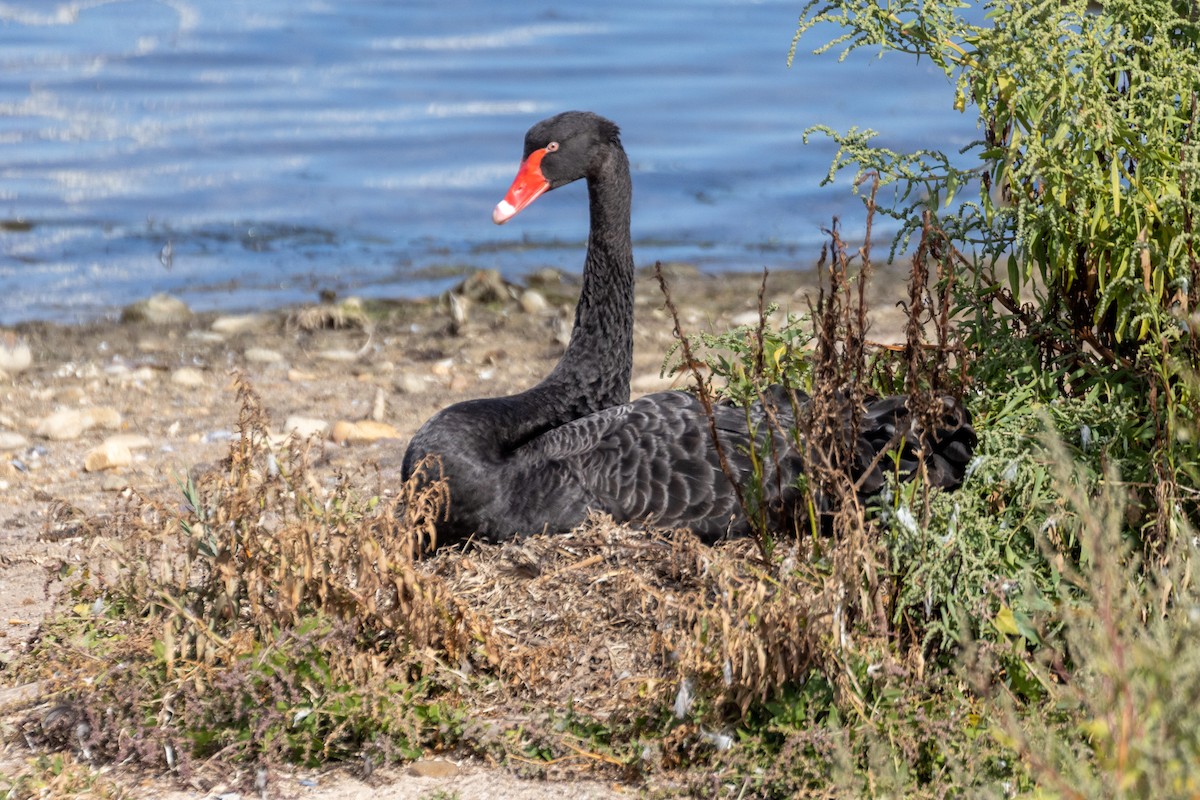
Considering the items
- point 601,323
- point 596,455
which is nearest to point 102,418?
point 601,323

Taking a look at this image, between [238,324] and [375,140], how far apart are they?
5.04 m

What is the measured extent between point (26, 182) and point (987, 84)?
979 centimetres

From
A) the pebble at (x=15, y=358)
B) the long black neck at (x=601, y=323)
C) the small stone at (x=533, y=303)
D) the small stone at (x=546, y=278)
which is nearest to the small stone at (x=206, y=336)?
the pebble at (x=15, y=358)

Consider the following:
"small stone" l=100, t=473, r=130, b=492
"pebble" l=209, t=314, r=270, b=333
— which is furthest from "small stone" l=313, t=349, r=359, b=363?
"small stone" l=100, t=473, r=130, b=492

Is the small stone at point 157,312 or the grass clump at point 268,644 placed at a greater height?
the small stone at point 157,312

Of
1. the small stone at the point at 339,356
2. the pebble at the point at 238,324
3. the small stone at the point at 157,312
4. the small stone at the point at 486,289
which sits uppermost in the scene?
the small stone at the point at 486,289

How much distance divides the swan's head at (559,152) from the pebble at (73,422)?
2.14 metres

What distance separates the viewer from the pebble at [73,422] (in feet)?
21.4

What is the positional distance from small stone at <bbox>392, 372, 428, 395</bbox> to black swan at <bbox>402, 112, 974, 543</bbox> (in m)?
1.55

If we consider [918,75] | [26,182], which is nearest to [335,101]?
[26,182]

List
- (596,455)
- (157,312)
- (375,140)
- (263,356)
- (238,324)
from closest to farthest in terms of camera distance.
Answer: (596,455) → (263,356) → (238,324) → (157,312) → (375,140)

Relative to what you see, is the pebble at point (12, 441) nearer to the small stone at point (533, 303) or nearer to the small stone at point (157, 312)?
the small stone at point (157, 312)

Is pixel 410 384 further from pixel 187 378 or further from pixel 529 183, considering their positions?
pixel 529 183

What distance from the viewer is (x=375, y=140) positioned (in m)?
13.3
